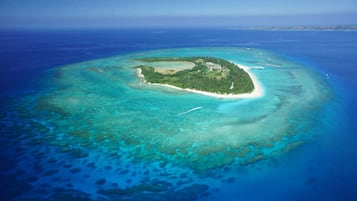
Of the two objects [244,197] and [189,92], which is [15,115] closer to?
[189,92]

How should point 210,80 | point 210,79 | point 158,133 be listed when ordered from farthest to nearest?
point 210,79, point 210,80, point 158,133

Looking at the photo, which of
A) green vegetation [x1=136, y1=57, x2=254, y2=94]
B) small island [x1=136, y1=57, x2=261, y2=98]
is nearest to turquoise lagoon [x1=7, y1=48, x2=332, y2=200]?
small island [x1=136, y1=57, x2=261, y2=98]

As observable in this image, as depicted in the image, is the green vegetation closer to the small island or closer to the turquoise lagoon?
the small island

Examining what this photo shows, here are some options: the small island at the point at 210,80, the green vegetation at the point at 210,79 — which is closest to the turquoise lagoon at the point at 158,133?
the small island at the point at 210,80

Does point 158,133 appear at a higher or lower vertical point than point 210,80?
lower

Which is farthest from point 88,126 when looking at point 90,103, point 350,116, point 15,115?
point 350,116

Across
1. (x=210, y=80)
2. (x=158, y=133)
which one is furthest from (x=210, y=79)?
(x=158, y=133)

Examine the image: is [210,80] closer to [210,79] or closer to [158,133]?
[210,79]

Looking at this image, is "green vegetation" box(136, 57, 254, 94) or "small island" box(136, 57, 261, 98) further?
"green vegetation" box(136, 57, 254, 94)
